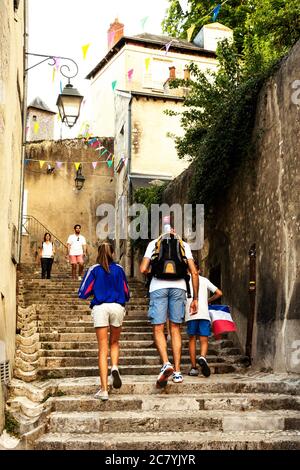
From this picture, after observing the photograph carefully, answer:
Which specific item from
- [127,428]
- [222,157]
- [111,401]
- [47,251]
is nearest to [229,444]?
[127,428]

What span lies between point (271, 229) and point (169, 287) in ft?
5.74

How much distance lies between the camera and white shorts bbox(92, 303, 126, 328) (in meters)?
6.24

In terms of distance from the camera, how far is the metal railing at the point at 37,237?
22703 millimetres

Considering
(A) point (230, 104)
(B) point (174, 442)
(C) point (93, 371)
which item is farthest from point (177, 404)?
(A) point (230, 104)

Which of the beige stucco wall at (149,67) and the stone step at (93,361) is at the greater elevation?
the beige stucco wall at (149,67)

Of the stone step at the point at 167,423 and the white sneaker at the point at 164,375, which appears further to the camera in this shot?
the white sneaker at the point at 164,375

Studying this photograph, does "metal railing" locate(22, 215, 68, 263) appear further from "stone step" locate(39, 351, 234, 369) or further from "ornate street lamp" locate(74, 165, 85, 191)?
"stone step" locate(39, 351, 234, 369)

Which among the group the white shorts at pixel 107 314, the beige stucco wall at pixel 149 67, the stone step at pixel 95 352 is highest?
the beige stucco wall at pixel 149 67

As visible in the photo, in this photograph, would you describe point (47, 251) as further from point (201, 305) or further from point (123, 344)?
point (201, 305)

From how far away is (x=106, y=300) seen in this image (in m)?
6.27

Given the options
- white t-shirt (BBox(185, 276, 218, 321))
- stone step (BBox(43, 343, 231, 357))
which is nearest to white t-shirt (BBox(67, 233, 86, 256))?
stone step (BBox(43, 343, 231, 357))

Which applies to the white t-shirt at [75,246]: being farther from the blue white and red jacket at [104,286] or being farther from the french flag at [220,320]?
the blue white and red jacket at [104,286]

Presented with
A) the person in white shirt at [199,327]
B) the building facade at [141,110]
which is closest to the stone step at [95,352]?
the person in white shirt at [199,327]
